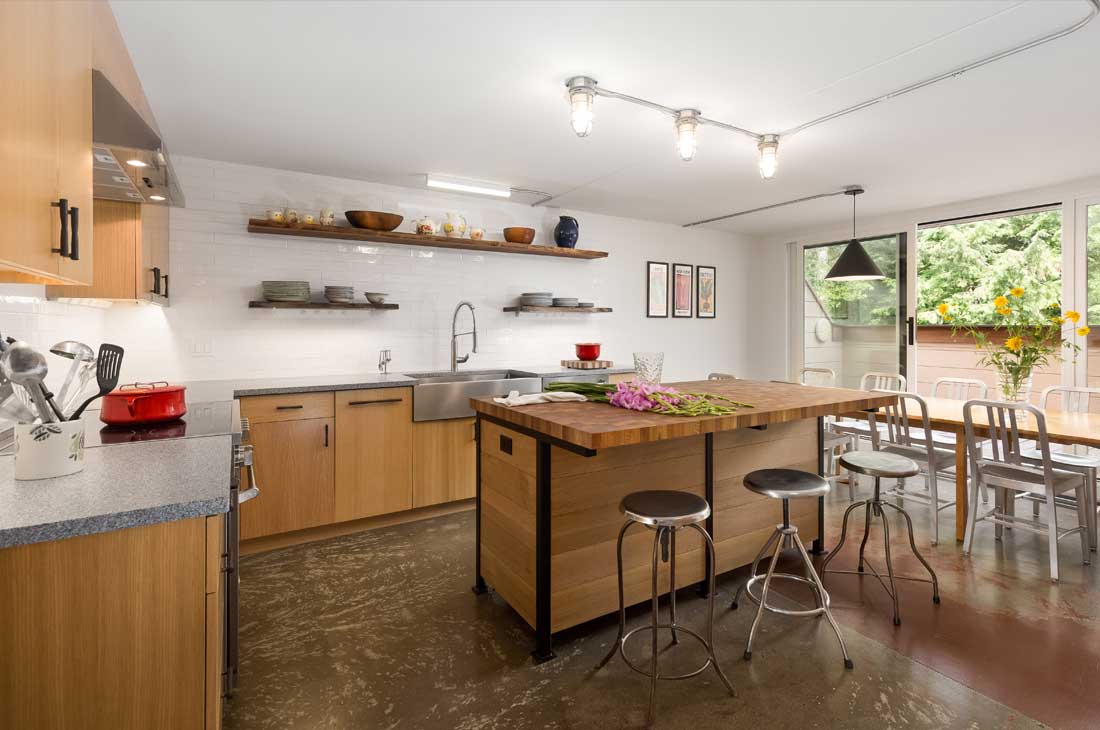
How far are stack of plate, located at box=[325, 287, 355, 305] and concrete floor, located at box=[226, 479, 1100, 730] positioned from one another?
70.7 inches

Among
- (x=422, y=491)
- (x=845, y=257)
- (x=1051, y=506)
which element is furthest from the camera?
(x=845, y=257)

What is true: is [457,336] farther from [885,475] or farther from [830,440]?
[885,475]

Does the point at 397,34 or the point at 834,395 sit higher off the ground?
the point at 397,34

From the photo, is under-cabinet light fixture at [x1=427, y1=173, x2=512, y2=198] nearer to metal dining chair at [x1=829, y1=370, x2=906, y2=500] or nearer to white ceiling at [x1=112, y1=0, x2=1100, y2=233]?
white ceiling at [x1=112, y1=0, x2=1100, y2=233]

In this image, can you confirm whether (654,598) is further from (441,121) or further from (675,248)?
(675,248)

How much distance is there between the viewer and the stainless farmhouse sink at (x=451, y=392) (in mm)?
3666

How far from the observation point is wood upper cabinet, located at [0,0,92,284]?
1.04 metres

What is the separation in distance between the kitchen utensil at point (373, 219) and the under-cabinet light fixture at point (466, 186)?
37cm

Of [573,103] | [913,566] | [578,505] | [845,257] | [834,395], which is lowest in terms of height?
[913,566]

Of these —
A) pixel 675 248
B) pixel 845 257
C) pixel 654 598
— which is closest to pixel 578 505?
pixel 654 598

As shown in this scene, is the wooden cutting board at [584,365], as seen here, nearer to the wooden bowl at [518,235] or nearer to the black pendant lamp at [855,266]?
the wooden bowl at [518,235]

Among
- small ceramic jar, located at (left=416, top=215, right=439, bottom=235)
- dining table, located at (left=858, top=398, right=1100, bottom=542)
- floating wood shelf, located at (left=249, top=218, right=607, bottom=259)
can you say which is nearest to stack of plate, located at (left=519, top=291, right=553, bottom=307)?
floating wood shelf, located at (left=249, top=218, right=607, bottom=259)

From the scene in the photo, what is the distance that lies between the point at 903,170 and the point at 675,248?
2332 millimetres

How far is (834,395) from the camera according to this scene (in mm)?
2662
